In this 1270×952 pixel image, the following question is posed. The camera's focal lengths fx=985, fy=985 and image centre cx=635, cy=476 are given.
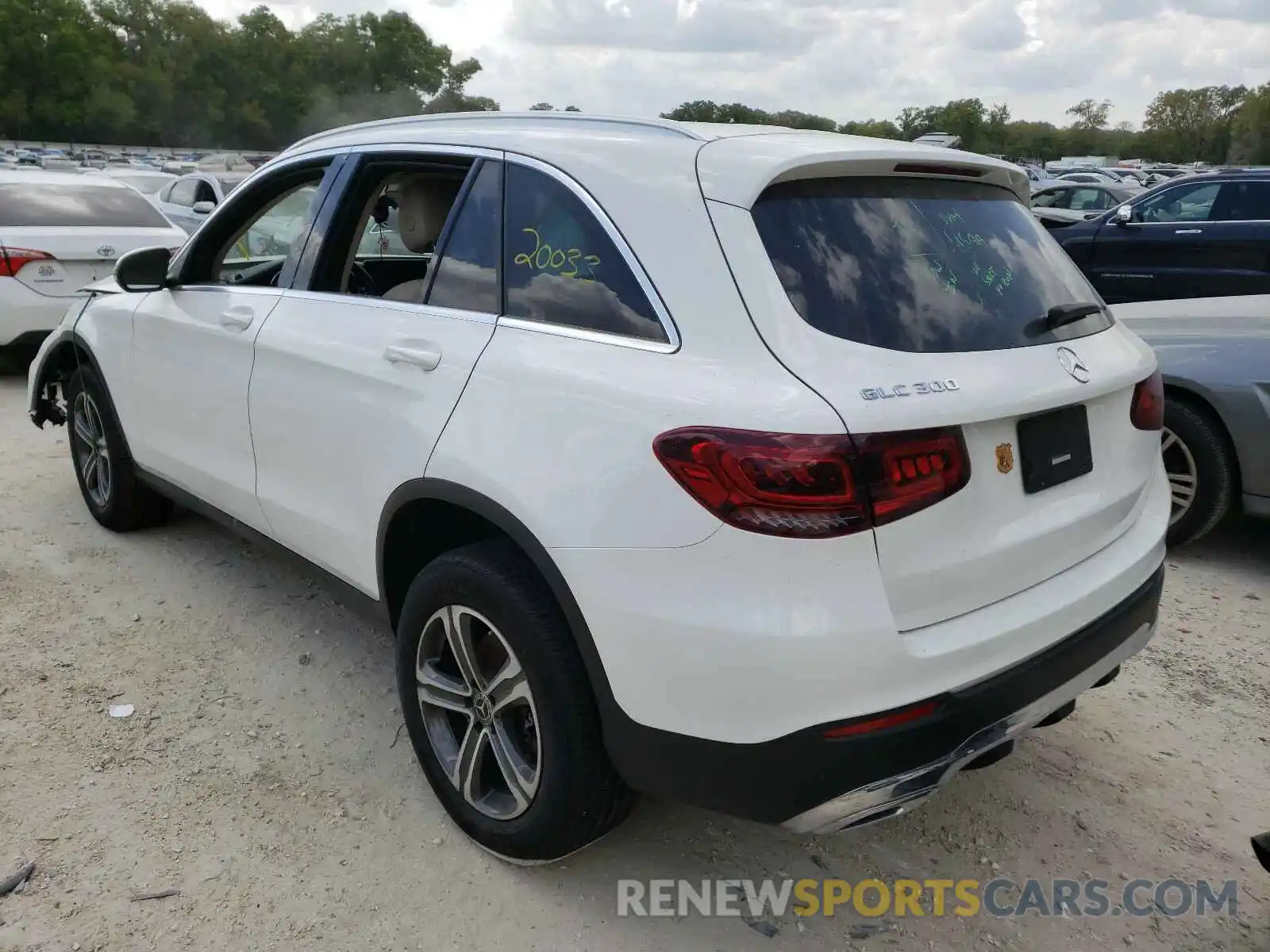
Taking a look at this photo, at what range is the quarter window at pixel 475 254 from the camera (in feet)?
8.44

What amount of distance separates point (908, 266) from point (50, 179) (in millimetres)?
8639

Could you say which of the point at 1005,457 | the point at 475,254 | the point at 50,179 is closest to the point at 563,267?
the point at 475,254

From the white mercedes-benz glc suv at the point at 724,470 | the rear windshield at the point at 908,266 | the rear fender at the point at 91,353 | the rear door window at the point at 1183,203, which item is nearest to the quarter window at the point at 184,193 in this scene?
the rear fender at the point at 91,353

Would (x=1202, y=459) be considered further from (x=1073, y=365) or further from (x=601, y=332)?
(x=601, y=332)

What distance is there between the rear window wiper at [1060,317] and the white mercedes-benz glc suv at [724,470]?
0.05ft

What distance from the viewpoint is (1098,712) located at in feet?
11.0

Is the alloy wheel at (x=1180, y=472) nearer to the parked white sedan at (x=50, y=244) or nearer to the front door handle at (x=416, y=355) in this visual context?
the front door handle at (x=416, y=355)

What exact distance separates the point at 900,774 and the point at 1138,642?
0.94 m

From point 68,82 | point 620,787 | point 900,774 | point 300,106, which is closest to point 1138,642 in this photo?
point 900,774

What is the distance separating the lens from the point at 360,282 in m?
3.34

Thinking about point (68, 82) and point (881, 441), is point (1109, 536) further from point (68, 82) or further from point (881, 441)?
point (68, 82)

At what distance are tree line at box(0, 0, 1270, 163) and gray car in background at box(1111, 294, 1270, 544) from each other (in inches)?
2556

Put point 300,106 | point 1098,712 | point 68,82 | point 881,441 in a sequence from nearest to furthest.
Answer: point 881,441 < point 1098,712 < point 68,82 < point 300,106

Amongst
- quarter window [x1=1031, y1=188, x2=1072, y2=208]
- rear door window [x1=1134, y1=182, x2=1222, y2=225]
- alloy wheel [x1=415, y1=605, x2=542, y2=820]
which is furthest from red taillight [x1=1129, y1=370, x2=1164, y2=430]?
quarter window [x1=1031, y1=188, x2=1072, y2=208]
